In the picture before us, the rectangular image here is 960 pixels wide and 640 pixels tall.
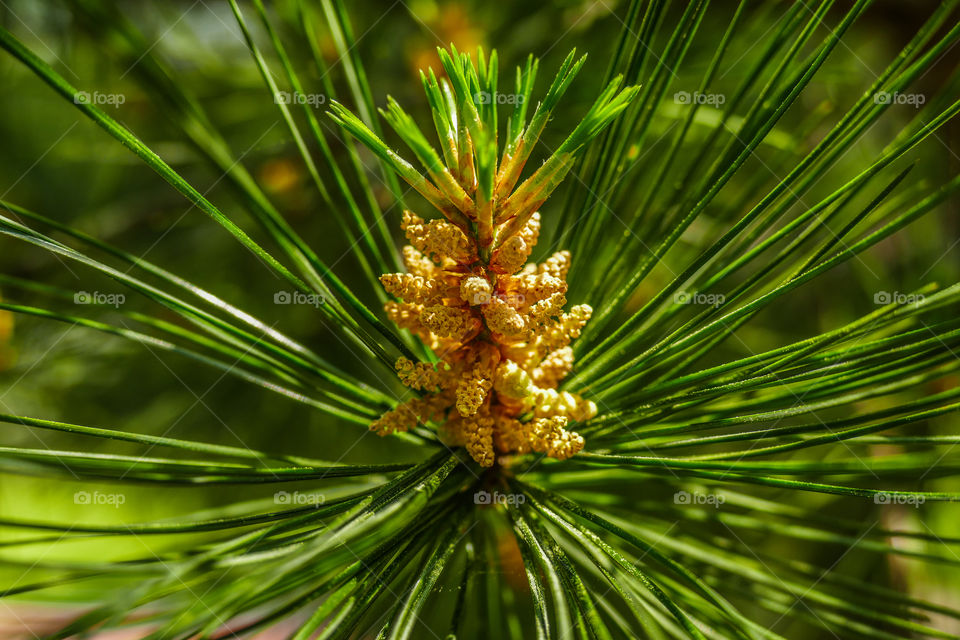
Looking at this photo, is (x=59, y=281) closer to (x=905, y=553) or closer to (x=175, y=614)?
(x=175, y=614)

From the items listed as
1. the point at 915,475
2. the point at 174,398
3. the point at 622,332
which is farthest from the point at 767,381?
the point at 174,398

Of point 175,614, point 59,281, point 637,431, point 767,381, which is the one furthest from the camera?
point 59,281

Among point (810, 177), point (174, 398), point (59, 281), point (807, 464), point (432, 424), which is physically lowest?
point (807, 464)

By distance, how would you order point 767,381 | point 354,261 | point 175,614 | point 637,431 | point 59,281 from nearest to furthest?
point 175,614, point 767,381, point 637,431, point 59,281, point 354,261

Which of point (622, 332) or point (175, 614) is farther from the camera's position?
point (622, 332)

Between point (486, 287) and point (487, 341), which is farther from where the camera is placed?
point (487, 341)
